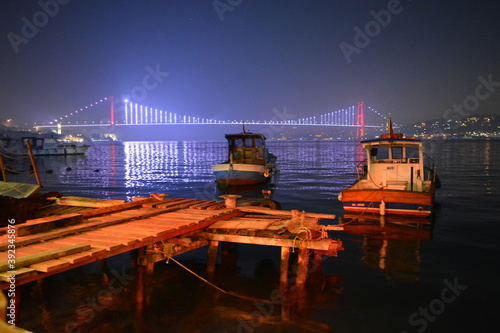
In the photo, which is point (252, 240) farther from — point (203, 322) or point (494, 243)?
point (494, 243)

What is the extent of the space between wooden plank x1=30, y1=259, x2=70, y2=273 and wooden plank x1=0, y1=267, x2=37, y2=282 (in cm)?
9

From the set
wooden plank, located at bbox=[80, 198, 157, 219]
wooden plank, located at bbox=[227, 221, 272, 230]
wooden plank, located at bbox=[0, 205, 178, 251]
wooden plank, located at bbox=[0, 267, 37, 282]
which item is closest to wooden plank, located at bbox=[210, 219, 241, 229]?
wooden plank, located at bbox=[227, 221, 272, 230]

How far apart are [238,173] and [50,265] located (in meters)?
20.7

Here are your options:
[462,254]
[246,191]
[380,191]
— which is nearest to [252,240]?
[462,254]

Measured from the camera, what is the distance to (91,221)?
8281mm

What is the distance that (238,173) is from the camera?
2588cm

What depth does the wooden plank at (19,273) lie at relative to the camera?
4.96 meters

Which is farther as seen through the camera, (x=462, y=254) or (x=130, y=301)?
(x=462, y=254)

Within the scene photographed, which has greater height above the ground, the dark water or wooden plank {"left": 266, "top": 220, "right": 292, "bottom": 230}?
wooden plank {"left": 266, "top": 220, "right": 292, "bottom": 230}

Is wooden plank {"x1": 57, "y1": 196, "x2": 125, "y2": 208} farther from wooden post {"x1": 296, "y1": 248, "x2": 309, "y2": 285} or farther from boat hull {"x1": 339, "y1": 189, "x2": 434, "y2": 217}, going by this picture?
boat hull {"x1": 339, "y1": 189, "x2": 434, "y2": 217}

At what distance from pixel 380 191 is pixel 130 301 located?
33.9 feet

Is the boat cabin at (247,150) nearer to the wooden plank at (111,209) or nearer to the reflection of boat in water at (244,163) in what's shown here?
the reflection of boat in water at (244,163)

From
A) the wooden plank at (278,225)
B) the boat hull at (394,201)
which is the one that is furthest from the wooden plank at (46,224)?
the boat hull at (394,201)

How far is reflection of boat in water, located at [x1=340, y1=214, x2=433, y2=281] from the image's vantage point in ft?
32.1
